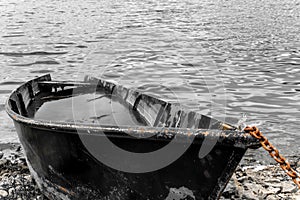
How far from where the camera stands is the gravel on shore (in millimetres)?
6371

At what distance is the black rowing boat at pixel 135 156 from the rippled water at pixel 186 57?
4.32 m

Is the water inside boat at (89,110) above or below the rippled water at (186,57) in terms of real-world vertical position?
above

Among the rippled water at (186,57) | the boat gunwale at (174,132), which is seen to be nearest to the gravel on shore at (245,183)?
the rippled water at (186,57)

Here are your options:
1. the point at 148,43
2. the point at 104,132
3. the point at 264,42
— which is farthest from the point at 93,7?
the point at 104,132

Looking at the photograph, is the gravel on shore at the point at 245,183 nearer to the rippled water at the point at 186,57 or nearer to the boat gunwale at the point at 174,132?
→ the rippled water at the point at 186,57

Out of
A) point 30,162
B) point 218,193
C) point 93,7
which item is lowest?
point 93,7

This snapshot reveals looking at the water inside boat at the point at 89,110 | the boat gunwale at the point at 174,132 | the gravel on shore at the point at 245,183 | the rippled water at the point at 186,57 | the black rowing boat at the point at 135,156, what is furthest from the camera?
the rippled water at the point at 186,57

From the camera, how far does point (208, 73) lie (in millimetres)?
15688

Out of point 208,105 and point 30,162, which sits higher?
point 30,162

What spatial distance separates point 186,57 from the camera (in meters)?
18.4

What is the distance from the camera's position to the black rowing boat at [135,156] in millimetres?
4234

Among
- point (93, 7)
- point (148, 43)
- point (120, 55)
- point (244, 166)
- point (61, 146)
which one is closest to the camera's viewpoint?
point (61, 146)

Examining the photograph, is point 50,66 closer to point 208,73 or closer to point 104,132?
point 208,73

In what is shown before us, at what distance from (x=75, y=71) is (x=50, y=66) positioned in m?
1.70
